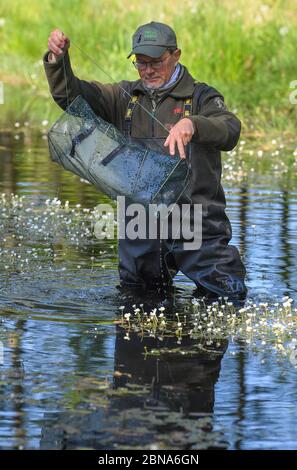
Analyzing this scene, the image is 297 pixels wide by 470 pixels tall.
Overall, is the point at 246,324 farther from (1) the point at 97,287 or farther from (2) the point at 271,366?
(1) the point at 97,287

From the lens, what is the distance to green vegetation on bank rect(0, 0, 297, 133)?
1864 cm

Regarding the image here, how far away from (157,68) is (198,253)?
1.20 metres

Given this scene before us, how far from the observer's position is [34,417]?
6.37m

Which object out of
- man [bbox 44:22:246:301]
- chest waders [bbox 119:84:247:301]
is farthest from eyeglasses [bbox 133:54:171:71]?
chest waders [bbox 119:84:247:301]

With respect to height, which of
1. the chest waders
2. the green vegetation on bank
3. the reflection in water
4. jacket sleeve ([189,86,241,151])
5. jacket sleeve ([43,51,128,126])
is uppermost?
the green vegetation on bank

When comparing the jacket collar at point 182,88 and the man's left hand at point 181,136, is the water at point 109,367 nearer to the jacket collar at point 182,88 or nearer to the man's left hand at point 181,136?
the man's left hand at point 181,136

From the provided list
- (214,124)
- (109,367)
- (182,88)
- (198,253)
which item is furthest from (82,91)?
(109,367)

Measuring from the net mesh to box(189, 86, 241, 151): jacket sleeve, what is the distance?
0.27m

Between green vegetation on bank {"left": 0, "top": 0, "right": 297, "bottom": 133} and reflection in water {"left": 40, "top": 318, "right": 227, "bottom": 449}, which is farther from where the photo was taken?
green vegetation on bank {"left": 0, "top": 0, "right": 297, "bottom": 133}

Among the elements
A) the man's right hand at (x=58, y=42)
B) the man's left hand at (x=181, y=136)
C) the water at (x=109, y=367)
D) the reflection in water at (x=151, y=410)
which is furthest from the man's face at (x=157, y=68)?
the reflection in water at (x=151, y=410)

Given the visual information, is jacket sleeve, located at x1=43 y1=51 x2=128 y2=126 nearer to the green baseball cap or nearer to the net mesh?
the net mesh

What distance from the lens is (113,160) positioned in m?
8.55

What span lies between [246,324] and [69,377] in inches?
59.5
